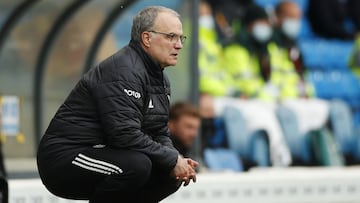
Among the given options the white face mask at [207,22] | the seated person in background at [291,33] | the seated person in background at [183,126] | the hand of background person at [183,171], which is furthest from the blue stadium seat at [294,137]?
the hand of background person at [183,171]

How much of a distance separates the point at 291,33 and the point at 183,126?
435 centimetres

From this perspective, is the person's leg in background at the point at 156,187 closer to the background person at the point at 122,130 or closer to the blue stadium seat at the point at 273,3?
the background person at the point at 122,130

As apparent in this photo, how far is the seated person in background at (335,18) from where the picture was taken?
40.7ft

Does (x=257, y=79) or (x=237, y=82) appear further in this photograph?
(x=257, y=79)

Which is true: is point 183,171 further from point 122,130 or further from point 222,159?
point 222,159

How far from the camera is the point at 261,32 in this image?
39.3ft

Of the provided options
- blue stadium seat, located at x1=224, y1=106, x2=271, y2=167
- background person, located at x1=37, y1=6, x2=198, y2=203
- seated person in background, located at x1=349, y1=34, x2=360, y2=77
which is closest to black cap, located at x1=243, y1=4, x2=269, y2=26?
blue stadium seat, located at x1=224, y1=106, x2=271, y2=167

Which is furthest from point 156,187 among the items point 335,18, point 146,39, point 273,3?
point 335,18

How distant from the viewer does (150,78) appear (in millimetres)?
5375

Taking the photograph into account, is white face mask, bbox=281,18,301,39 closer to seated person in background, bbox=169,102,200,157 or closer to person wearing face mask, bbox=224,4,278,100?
person wearing face mask, bbox=224,4,278,100

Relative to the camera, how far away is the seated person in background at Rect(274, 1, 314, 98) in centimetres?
1212

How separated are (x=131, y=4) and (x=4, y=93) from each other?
1.29 meters

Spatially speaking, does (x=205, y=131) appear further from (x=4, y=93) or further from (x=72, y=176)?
(x=72, y=176)

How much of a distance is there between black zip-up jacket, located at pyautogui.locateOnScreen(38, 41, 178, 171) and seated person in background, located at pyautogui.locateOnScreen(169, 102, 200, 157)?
262cm
